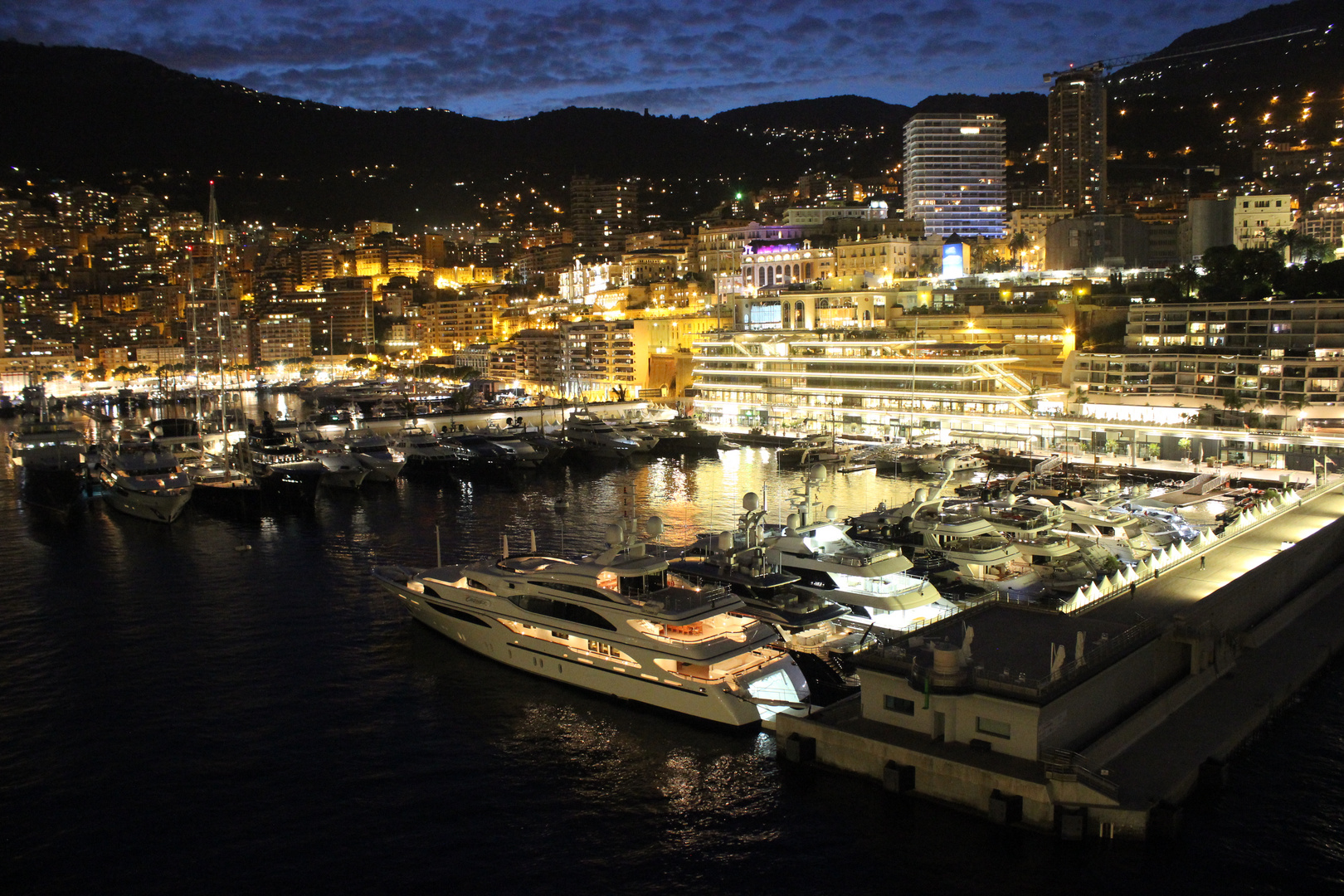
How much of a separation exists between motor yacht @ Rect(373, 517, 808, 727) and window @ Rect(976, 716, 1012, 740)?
11.8ft

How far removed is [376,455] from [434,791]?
33.8m

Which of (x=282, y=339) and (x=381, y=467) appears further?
(x=282, y=339)

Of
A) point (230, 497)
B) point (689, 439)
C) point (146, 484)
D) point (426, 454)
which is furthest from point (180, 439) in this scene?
point (689, 439)

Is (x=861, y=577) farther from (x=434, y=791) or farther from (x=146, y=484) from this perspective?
(x=146, y=484)

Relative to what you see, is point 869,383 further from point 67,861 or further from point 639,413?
point 67,861

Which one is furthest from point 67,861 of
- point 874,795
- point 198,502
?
point 198,502

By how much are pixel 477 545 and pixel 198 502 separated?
15095mm

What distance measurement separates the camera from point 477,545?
31.1 meters

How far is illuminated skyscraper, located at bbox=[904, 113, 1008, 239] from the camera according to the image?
10181 cm

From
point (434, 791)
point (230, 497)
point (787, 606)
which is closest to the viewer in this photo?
point (434, 791)

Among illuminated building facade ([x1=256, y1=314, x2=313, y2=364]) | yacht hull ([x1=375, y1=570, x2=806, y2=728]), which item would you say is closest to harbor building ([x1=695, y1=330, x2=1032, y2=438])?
yacht hull ([x1=375, y1=570, x2=806, y2=728])

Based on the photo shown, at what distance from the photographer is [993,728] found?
1370cm

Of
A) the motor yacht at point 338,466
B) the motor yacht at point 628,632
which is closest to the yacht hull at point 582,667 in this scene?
the motor yacht at point 628,632

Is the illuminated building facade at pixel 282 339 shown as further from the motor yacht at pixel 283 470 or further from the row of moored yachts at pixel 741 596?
the row of moored yachts at pixel 741 596
